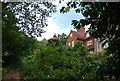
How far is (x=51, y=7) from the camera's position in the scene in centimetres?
1119

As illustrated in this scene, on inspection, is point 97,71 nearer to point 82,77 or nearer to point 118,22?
point 118,22

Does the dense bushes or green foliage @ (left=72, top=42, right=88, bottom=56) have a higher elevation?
the dense bushes

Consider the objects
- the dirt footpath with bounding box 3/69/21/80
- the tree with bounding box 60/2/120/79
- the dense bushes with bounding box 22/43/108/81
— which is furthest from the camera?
the dense bushes with bounding box 22/43/108/81

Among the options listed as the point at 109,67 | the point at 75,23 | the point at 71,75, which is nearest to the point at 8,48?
the point at 71,75

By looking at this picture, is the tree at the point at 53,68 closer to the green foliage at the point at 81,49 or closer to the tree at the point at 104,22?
the green foliage at the point at 81,49

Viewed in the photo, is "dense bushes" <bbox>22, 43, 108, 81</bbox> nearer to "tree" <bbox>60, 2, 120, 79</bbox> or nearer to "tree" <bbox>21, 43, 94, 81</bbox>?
"tree" <bbox>21, 43, 94, 81</bbox>

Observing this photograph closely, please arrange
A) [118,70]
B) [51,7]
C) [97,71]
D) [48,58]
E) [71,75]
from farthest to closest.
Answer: [51,7] < [48,58] < [71,75] < [97,71] < [118,70]

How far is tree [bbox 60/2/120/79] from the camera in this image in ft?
5.55

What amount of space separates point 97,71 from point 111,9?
75 centimetres

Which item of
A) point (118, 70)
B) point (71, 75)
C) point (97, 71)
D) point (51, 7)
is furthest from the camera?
point (51, 7)

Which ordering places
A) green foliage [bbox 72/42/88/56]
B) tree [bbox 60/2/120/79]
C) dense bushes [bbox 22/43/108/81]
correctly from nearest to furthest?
tree [bbox 60/2/120/79] → dense bushes [bbox 22/43/108/81] → green foliage [bbox 72/42/88/56]

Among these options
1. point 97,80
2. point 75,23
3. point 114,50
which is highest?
point 75,23

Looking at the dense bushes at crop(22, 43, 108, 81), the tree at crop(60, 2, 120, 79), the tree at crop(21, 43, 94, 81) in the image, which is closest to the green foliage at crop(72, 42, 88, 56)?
the tree at crop(21, 43, 94, 81)

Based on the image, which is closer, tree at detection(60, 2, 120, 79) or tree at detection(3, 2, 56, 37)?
Answer: tree at detection(60, 2, 120, 79)
